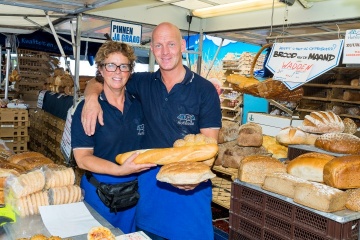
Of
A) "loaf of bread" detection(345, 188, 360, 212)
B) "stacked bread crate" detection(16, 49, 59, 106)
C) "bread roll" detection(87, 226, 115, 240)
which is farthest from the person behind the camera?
"stacked bread crate" detection(16, 49, 59, 106)

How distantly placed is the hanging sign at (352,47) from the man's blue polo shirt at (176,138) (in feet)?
4.03

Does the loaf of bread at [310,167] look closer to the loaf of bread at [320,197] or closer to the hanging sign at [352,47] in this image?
the loaf of bread at [320,197]

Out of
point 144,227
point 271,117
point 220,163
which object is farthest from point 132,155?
point 271,117

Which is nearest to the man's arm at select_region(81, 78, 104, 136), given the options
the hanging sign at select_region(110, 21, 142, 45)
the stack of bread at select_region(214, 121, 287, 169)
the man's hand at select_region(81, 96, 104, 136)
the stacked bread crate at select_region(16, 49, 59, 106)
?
the man's hand at select_region(81, 96, 104, 136)

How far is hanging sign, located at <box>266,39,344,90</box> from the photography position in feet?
9.20

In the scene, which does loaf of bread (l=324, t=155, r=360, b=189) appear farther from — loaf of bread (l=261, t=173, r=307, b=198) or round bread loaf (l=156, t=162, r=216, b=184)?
round bread loaf (l=156, t=162, r=216, b=184)

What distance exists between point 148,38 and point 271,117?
10.5 feet

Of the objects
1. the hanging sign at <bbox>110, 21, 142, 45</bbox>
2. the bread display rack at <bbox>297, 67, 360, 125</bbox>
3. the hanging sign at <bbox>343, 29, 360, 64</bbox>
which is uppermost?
the hanging sign at <bbox>110, 21, 142, 45</bbox>

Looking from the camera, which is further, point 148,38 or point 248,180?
point 148,38

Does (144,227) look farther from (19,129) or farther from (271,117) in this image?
(19,129)

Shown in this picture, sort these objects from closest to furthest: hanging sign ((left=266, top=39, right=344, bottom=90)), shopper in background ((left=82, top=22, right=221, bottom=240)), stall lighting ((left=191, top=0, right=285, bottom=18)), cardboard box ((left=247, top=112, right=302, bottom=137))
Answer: shopper in background ((left=82, top=22, right=221, bottom=240)), hanging sign ((left=266, top=39, right=344, bottom=90)), stall lighting ((left=191, top=0, right=285, bottom=18)), cardboard box ((left=247, top=112, right=302, bottom=137))

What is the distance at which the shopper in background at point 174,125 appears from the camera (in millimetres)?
2150

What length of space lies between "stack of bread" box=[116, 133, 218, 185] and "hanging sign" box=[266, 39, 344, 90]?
148cm

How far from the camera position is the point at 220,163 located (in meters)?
3.58
